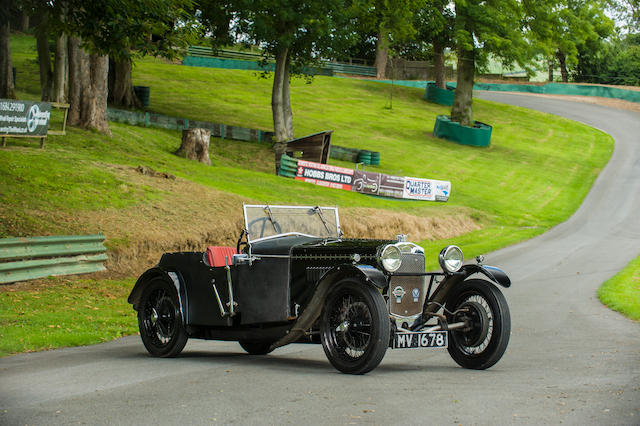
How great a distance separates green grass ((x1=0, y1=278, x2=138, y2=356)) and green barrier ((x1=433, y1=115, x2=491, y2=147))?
3947cm

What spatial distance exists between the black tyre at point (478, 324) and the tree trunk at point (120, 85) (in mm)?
33838

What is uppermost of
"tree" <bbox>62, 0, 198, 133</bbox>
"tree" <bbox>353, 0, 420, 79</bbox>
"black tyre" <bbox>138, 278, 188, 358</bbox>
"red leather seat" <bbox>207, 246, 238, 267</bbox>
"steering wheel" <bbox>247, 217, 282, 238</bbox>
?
"tree" <bbox>353, 0, 420, 79</bbox>

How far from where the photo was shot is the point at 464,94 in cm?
5262

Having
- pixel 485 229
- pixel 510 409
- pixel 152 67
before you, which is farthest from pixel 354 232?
pixel 152 67

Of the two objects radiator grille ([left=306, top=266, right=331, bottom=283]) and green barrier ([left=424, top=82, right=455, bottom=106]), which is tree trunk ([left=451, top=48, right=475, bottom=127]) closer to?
green barrier ([left=424, top=82, right=455, bottom=106])

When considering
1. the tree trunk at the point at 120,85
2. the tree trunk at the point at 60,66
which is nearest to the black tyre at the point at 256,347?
the tree trunk at the point at 60,66

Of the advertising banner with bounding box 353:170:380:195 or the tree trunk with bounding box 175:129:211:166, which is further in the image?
the advertising banner with bounding box 353:170:380:195

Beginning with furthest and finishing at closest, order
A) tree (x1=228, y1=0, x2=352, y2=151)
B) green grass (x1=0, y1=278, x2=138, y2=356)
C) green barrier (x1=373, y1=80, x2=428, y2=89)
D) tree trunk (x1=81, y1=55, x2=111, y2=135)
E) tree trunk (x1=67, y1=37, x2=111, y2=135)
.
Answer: green barrier (x1=373, y1=80, x2=428, y2=89) → tree (x1=228, y1=0, x2=352, y2=151) → tree trunk (x1=81, y1=55, x2=111, y2=135) → tree trunk (x1=67, y1=37, x2=111, y2=135) → green grass (x1=0, y1=278, x2=138, y2=356)

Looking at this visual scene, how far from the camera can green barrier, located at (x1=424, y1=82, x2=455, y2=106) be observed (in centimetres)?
6650

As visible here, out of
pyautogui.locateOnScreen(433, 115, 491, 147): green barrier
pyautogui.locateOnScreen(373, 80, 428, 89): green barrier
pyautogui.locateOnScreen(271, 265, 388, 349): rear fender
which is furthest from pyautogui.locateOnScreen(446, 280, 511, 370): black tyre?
pyautogui.locateOnScreen(373, 80, 428, 89): green barrier

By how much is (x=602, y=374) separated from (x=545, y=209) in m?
28.9

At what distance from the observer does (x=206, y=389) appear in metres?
6.82

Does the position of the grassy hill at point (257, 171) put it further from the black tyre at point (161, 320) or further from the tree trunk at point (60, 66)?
the tree trunk at point (60, 66)

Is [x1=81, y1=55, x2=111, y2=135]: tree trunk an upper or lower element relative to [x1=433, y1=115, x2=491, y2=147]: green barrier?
upper
